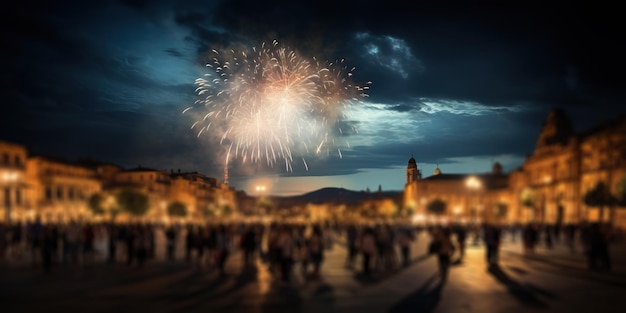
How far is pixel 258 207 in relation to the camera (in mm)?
52844

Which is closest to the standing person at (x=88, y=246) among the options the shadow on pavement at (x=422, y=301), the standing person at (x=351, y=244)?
the standing person at (x=351, y=244)

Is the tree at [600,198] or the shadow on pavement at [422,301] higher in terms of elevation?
the tree at [600,198]

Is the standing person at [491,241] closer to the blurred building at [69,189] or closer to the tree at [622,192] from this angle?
the tree at [622,192]

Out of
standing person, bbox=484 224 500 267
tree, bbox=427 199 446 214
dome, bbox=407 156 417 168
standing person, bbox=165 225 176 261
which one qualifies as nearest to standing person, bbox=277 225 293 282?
dome, bbox=407 156 417 168

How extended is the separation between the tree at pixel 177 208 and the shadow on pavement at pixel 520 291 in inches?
1662

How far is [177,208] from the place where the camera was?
61.6 metres

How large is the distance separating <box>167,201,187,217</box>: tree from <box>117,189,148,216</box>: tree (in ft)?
30.5

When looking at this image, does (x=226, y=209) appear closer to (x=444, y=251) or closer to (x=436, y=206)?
(x=436, y=206)

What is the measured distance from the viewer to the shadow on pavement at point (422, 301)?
1306 cm

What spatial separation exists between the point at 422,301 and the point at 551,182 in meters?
83.0

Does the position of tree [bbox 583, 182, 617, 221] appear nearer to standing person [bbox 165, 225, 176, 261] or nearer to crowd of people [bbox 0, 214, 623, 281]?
crowd of people [bbox 0, 214, 623, 281]

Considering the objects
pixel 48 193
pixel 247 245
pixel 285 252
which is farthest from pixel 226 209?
pixel 48 193

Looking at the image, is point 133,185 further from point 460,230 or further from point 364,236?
point 364,236

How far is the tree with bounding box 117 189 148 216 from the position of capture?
7262 cm
